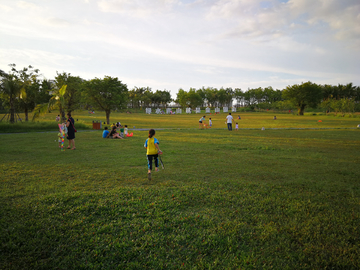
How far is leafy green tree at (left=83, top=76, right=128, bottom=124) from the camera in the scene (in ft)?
96.9

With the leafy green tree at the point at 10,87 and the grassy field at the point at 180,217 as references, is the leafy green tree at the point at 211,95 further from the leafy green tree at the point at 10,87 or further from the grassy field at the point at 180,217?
the grassy field at the point at 180,217

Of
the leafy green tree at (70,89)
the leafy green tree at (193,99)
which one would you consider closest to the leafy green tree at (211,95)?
the leafy green tree at (193,99)

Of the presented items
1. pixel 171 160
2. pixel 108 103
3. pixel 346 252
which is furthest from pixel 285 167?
pixel 108 103

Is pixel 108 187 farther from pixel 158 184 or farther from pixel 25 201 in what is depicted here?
pixel 25 201

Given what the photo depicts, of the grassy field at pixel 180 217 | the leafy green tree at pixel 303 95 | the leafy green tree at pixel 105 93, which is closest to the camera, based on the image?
the grassy field at pixel 180 217

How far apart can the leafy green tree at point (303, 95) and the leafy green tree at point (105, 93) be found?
63869mm

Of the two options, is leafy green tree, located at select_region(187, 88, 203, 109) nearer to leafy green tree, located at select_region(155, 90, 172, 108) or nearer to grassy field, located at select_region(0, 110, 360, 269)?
leafy green tree, located at select_region(155, 90, 172, 108)

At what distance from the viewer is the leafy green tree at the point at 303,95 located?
7311 centimetres

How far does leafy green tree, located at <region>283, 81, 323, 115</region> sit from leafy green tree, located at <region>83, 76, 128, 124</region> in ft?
210

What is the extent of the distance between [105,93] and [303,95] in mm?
66744

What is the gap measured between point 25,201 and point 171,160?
5.73 m

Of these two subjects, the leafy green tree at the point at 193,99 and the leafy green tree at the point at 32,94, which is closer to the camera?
the leafy green tree at the point at 32,94

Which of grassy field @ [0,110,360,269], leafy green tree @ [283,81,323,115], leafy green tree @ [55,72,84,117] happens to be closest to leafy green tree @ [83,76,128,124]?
leafy green tree @ [55,72,84,117]

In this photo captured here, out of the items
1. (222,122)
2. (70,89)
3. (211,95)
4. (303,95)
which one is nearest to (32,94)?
(70,89)
